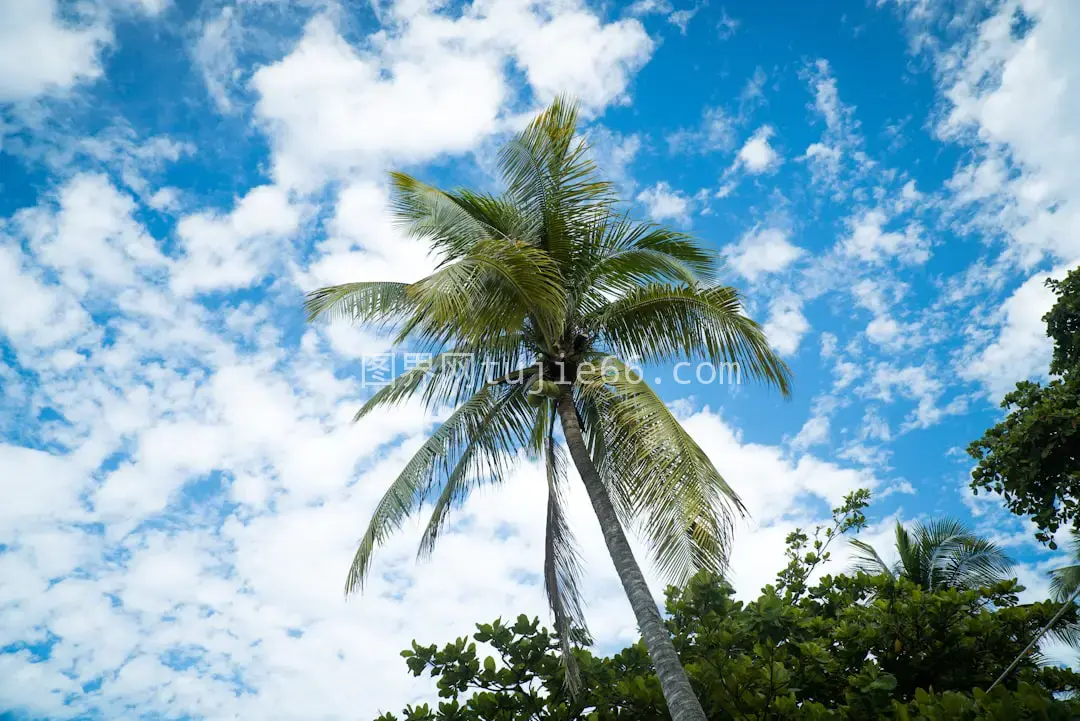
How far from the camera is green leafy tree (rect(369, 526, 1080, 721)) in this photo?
629cm

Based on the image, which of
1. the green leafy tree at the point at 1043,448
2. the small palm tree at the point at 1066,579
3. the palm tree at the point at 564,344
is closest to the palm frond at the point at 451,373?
the palm tree at the point at 564,344

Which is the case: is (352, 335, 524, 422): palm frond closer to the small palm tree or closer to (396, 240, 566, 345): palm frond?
(396, 240, 566, 345): palm frond

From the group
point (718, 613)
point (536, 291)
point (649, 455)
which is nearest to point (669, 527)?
point (649, 455)

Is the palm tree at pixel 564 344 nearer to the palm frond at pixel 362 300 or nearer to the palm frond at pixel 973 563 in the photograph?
the palm frond at pixel 362 300

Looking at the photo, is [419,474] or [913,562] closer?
[419,474]

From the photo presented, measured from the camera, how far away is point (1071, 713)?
4520 millimetres

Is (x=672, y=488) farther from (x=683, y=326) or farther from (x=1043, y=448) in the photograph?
(x=1043, y=448)

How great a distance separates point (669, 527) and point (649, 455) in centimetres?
68

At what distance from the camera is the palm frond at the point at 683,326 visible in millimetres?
7578

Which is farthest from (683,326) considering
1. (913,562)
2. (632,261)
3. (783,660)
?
(913,562)

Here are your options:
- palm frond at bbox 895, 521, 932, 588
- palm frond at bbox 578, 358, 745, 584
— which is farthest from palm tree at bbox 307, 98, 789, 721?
palm frond at bbox 895, 521, 932, 588

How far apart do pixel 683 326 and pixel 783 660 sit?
3.46m

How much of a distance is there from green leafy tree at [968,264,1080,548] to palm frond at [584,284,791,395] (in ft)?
14.0

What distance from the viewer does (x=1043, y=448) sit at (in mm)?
9453
